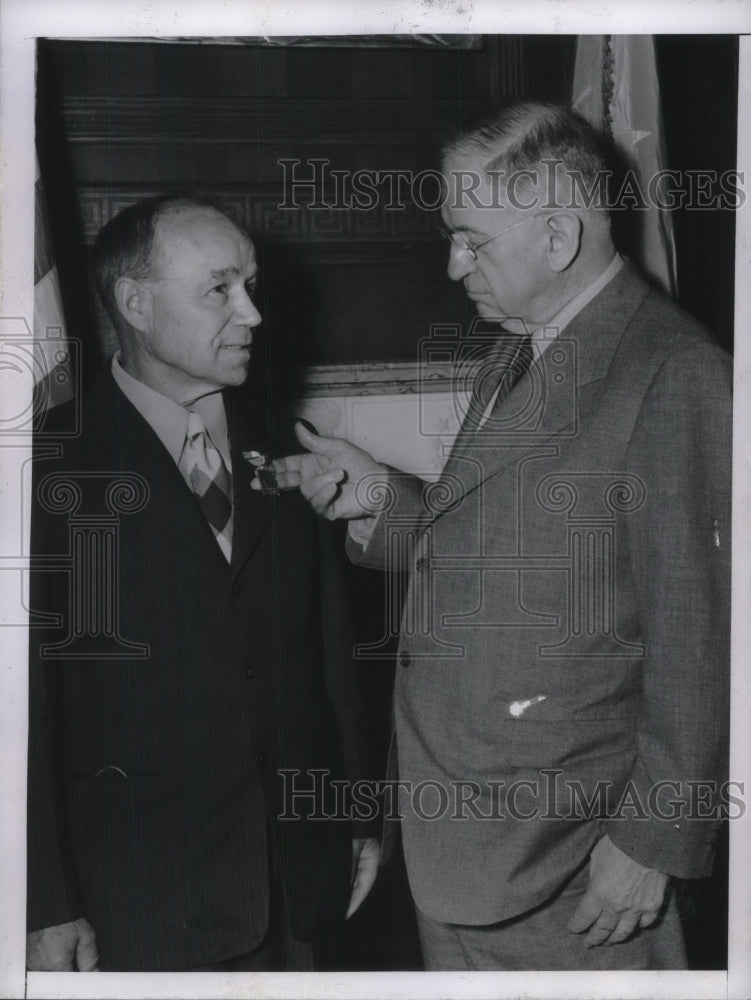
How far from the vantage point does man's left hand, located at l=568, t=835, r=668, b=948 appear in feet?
5.09

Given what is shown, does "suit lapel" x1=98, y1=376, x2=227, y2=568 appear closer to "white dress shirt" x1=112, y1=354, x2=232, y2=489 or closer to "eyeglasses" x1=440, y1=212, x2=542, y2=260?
"white dress shirt" x1=112, y1=354, x2=232, y2=489

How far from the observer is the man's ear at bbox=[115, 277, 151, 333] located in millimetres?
1577

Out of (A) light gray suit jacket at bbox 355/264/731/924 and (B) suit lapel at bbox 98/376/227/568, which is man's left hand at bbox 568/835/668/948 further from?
(B) suit lapel at bbox 98/376/227/568

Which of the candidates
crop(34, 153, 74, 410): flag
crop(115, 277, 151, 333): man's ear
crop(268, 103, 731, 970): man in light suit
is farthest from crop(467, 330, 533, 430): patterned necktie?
crop(34, 153, 74, 410): flag

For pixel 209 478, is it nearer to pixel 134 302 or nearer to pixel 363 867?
pixel 134 302

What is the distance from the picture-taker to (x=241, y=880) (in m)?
1.60

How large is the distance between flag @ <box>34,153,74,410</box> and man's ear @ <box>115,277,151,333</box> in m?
0.10

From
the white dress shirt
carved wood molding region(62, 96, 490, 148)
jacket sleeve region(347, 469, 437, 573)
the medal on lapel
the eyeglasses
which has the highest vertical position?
carved wood molding region(62, 96, 490, 148)

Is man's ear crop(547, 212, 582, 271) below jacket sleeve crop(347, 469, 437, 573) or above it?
above

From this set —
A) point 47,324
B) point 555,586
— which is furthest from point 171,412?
point 555,586

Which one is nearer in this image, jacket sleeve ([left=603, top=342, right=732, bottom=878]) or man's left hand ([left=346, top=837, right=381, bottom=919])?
jacket sleeve ([left=603, top=342, right=732, bottom=878])

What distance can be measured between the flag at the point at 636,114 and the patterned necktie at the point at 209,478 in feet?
2.25

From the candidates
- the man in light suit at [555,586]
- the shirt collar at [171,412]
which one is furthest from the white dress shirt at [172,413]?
the man in light suit at [555,586]

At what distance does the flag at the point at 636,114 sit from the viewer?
1613 millimetres
